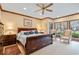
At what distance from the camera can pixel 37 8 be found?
7.64 ft

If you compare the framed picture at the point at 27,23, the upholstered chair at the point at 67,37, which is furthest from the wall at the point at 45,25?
the upholstered chair at the point at 67,37

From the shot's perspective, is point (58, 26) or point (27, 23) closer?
point (27, 23)

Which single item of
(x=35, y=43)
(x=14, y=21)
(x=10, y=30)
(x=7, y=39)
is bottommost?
(x=35, y=43)

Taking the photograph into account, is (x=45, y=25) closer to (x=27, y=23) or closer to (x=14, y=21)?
(x=27, y=23)

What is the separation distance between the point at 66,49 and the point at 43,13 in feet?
3.92

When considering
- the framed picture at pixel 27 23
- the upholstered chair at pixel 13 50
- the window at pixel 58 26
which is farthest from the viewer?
the window at pixel 58 26

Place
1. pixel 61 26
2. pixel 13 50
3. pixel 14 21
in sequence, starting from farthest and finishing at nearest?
pixel 61 26 < pixel 14 21 < pixel 13 50

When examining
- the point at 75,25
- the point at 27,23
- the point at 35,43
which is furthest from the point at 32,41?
the point at 75,25

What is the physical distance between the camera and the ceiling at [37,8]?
2199 mm

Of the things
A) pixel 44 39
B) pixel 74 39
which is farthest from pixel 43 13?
pixel 74 39

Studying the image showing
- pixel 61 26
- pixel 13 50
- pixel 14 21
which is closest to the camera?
pixel 13 50

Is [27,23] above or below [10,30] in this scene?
above

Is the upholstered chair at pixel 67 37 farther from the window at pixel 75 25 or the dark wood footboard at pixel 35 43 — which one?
the dark wood footboard at pixel 35 43

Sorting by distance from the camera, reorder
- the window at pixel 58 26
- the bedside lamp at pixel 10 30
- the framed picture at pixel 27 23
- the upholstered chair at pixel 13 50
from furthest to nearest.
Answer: the window at pixel 58 26 → the framed picture at pixel 27 23 → the bedside lamp at pixel 10 30 → the upholstered chair at pixel 13 50
